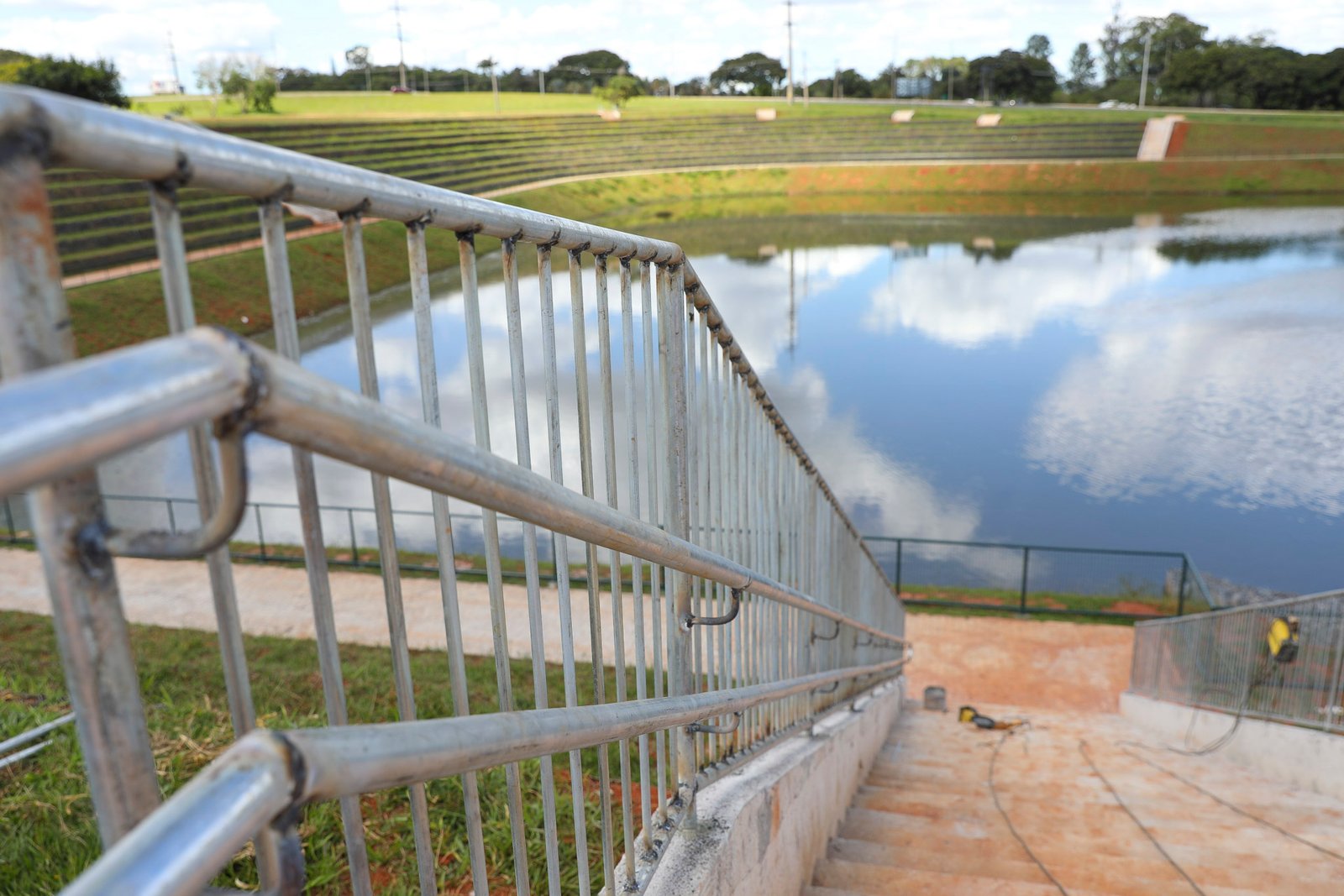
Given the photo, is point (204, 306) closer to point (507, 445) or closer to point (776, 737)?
point (507, 445)

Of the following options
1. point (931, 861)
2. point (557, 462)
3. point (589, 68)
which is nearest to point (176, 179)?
point (557, 462)

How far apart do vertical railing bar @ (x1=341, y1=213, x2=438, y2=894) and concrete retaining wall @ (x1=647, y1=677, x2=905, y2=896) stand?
99 cm

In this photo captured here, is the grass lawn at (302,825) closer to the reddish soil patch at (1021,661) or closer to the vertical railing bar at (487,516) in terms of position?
the vertical railing bar at (487,516)

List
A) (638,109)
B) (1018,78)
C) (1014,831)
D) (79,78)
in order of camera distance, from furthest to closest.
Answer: (1018,78)
(638,109)
(79,78)
(1014,831)

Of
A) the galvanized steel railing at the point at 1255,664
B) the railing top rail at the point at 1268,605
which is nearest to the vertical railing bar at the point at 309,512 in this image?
the railing top rail at the point at 1268,605

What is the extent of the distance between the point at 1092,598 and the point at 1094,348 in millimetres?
13854

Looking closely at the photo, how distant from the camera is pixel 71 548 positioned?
691mm

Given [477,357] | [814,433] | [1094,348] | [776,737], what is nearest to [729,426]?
[776,737]

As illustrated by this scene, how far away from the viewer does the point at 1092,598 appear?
1234 cm

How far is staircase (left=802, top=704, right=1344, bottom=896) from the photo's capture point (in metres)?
3.82

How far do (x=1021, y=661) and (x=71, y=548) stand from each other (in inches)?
450

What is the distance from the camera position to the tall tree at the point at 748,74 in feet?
387

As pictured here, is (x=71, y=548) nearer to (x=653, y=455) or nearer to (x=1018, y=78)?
(x=653, y=455)

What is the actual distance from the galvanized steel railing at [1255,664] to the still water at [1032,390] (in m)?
5.13
